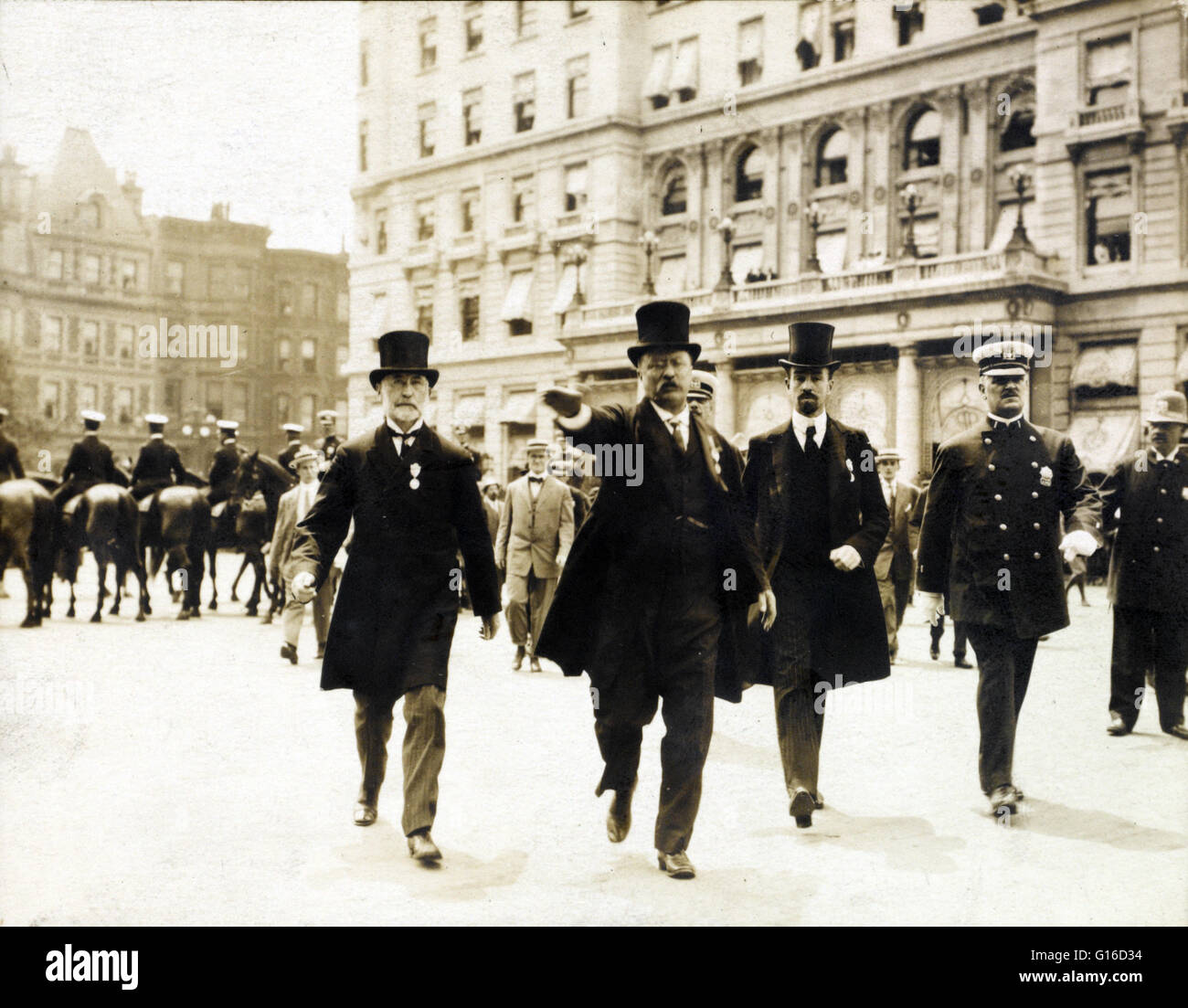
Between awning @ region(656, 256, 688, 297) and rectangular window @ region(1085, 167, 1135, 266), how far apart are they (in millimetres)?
13692

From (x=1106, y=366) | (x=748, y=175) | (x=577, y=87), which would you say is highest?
(x=577, y=87)

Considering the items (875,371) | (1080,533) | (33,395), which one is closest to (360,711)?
(1080,533)

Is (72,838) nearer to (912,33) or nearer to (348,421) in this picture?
(912,33)

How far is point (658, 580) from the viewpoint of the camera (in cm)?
570

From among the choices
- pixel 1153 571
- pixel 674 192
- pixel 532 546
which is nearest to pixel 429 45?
pixel 674 192

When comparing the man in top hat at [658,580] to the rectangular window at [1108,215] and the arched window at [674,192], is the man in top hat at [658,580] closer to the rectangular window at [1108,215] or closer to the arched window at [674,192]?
the rectangular window at [1108,215]

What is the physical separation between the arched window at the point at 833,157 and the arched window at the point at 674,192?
15.2 feet

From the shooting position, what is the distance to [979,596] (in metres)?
6.89

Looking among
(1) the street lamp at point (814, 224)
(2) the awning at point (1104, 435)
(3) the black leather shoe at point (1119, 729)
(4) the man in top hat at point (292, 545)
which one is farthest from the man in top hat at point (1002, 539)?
(1) the street lamp at point (814, 224)

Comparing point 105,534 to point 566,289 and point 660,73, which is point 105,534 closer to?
point 566,289

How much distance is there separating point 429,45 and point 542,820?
134ft

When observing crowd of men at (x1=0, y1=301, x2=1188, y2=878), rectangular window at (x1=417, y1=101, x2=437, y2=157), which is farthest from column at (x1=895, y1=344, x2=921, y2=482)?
crowd of men at (x1=0, y1=301, x2=1188, y2=878)

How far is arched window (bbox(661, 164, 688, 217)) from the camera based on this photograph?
40188 mm

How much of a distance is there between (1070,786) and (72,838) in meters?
5.29
